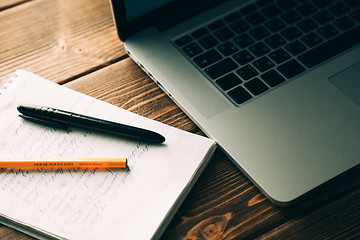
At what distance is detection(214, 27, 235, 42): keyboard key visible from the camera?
2.06 feet

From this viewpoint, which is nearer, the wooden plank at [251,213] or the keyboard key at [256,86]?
the wooden plank at [251,213]

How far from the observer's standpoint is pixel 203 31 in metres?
0.64

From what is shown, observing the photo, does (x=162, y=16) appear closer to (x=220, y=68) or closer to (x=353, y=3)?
(x=220, y=68)

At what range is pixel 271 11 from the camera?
671 millimetres

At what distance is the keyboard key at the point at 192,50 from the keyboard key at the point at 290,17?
184 mm

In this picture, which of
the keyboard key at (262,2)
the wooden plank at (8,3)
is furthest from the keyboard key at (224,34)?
the wooden plank at (8,3)

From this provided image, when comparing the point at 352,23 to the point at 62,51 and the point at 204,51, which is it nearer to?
the point at 204,51

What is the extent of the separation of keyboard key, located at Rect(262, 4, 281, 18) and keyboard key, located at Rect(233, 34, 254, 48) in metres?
0.08

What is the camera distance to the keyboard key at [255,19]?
2.14 feet

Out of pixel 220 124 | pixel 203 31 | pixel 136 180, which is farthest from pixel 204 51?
pixel 136 180

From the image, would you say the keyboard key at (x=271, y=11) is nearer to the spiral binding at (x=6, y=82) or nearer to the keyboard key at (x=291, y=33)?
the keyboard key at (x=291, y=33)

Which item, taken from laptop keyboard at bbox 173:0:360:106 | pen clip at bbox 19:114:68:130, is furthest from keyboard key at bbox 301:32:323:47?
pen clip at bbox 19:114:68:130

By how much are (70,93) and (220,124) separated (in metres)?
0.25

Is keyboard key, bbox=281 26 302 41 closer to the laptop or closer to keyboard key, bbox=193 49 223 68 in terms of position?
the laptop
